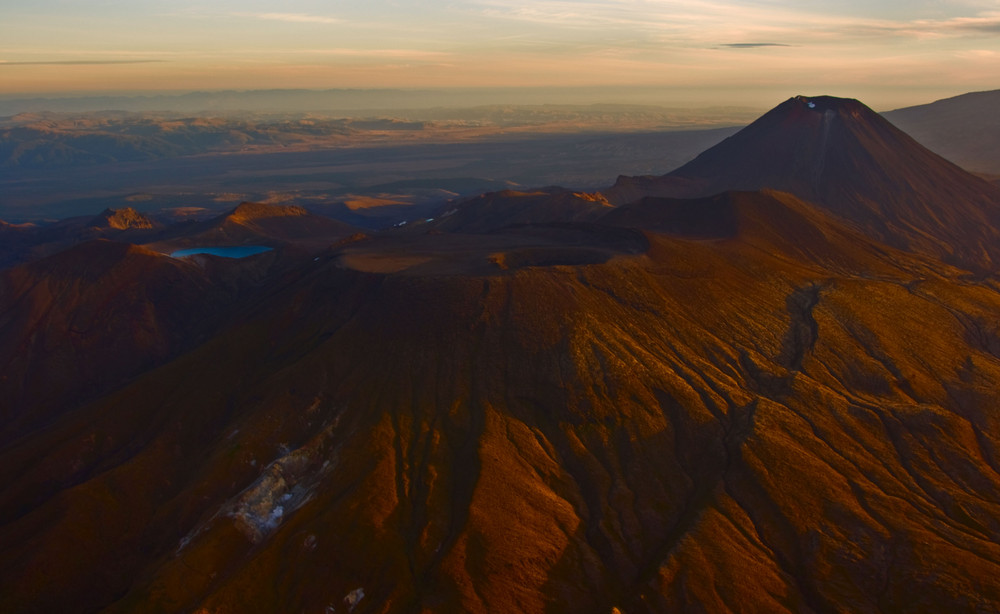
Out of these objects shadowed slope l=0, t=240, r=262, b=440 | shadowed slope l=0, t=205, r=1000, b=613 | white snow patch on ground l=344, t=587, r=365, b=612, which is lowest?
shadowed slope l=0, t=240, r=262, b=440

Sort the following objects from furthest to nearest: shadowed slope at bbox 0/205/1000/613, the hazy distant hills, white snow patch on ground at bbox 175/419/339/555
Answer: white snow patch on ground at bbox 175/419/339/555, the hazy distant hills, shadowed slope at bbox 0/205/1000/613

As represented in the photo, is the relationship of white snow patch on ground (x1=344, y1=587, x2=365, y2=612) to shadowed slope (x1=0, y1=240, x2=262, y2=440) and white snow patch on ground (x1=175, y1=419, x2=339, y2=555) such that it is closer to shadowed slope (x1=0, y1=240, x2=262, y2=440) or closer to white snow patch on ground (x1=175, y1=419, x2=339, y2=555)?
white snow patch on ground (x1=175, y1=419, x2=339, y2=555)

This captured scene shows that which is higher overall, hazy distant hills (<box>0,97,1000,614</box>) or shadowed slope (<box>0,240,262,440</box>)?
hazy distant hills (<box>0,97,1000,614</box>)

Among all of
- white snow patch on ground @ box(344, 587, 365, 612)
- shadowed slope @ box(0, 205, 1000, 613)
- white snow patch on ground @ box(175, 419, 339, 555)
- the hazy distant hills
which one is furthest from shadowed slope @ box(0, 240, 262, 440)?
white snow patch on ground @ box(344, 587, 365, 612)

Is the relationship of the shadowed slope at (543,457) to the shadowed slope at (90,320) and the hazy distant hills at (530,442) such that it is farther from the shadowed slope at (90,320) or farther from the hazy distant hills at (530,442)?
the shadowed slope at (90,320)

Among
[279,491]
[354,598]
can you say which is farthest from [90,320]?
[354,598]

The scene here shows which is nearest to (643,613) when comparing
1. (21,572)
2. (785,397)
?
(785,397)

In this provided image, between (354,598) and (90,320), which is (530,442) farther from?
(90,320)

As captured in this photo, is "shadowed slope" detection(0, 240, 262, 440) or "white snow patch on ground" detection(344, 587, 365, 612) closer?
"white snow patch on ground" detection(344, 587, 365, 612)
